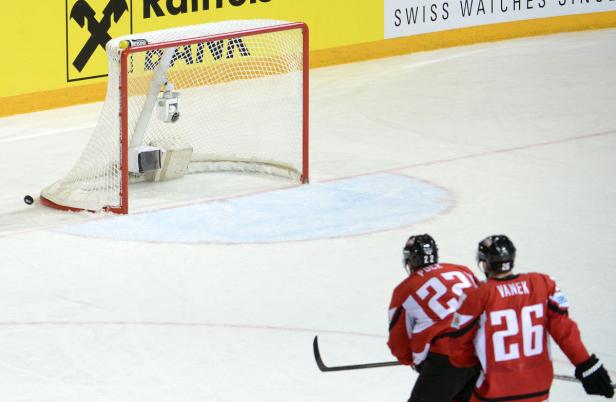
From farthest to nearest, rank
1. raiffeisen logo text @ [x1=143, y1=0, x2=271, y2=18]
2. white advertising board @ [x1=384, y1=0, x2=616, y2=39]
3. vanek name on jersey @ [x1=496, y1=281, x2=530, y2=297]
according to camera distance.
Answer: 1. white advertising board @ [x1=384, y1=0, x2=616, y2=39]
2. raiffeisen logo text @ [x1=143, y1=0, x2=271, y2=18]
3. vanek name on jersey @ [x1=496, y1=281, x2=530, y2=297]

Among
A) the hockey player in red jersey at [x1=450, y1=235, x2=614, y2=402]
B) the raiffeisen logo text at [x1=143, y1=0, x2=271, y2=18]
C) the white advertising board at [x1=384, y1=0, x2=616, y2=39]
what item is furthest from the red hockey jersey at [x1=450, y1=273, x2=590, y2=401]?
the white advertising board at [x1=384, y1=0, x2=616, y2=39]

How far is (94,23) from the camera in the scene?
1220cm

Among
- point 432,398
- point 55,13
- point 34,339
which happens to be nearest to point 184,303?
point 34,339

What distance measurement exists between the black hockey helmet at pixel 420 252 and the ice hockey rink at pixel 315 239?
4.44ft

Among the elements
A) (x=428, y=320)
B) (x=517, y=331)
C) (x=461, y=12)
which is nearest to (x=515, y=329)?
(x=517, y=331)

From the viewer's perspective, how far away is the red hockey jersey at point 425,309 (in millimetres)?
4945

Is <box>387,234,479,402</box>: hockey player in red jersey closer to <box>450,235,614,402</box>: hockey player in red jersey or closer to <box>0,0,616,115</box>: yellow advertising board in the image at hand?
<box>450,235,614,402</box>: hockey player in red jersey

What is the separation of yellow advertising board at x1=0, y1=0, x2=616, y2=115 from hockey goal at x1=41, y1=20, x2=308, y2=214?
45.6 inches

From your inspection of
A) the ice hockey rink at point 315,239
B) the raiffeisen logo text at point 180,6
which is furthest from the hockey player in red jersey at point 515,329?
the raiffeisen logo text at point 180,6

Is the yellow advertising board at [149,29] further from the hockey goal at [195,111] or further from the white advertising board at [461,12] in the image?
the hockey goal at [195,111]

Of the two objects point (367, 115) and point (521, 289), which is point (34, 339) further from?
point (367, 115)

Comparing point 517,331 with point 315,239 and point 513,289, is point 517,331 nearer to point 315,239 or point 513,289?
point 513,289

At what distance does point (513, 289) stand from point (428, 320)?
43 cm

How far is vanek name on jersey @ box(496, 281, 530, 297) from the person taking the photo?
4613 mm
